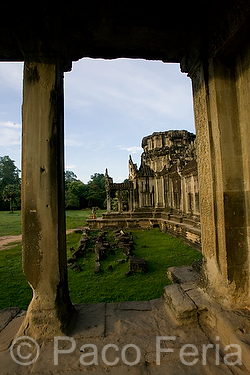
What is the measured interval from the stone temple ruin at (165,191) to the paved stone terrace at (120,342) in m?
6.65

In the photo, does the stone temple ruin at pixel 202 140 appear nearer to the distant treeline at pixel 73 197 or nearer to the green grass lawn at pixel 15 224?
the green grass lawn at pixel 15 224

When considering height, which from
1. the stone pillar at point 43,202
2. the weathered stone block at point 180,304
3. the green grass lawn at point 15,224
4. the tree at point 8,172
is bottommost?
the green grass lawn at point 15,224

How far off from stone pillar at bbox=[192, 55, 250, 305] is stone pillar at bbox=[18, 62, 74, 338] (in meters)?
1.76

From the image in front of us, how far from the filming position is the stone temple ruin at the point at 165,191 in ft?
33.9

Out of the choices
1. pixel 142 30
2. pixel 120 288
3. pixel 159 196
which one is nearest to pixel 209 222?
pixel 142 30

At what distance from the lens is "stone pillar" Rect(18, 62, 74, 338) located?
195 cm

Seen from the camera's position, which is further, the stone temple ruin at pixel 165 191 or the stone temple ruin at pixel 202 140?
the stone temple ruin at pixel 165 191

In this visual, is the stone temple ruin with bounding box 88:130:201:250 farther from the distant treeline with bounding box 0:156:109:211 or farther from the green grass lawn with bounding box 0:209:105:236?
the distant treeline with bounding box 0:156:109:211

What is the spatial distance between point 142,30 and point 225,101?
4.24 ft

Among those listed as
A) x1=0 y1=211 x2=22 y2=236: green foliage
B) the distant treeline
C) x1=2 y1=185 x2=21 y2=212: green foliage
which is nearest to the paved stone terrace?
x1=0 y1=211 x2=22 y2=236: green foliage

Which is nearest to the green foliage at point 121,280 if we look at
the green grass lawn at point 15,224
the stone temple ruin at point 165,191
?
the stone temple ruin at point 165,191

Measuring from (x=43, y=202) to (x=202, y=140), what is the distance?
2052 mm

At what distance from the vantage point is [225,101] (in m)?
2.21

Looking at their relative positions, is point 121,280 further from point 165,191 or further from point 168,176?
point 165,191
